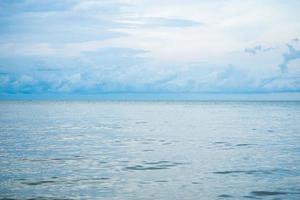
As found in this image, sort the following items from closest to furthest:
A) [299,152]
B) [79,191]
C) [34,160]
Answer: [79,191]
[34,160]
[299,152]

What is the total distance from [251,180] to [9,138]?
2987 centimetres

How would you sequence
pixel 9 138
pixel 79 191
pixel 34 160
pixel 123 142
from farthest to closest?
pixel 9 138 → pixel 123 142 → pixel 34 160 → pixel 79 191

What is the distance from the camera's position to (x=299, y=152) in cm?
3262

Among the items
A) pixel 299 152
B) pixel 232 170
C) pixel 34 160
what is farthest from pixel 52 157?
pixel 299 152

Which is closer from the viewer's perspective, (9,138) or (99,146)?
(99,146)

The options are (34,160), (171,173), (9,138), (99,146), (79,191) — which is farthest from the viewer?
(9,138)

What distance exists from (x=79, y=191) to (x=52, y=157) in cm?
1148

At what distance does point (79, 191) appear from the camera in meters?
19.2

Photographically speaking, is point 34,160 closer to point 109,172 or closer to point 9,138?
point 109,172

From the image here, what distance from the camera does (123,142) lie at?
131 feet

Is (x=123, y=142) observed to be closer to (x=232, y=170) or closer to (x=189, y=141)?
(x=189, y=141)

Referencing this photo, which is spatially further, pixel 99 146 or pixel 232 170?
pixel 99 146

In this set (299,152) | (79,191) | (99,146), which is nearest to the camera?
(79,191)

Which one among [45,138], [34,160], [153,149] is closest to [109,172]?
[34,160]
